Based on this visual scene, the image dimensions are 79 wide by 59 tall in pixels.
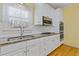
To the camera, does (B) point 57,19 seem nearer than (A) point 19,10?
No

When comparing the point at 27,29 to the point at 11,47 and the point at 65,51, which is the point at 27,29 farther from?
the point at 11,47

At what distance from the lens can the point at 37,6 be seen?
121 inches

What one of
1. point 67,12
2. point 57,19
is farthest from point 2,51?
point 57,19

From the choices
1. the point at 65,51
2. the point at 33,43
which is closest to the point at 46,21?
the point at 65,51

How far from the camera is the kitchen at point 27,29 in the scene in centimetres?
185

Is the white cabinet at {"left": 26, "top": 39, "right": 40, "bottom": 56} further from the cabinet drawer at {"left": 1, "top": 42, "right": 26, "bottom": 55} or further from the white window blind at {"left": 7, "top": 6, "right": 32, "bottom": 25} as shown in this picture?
the white window blind at {"left": 7, "top": 6, "right": 32, "bottom": 25}

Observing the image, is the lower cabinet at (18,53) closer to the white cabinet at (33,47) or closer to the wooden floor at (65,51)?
the white cabinet at (33,47)

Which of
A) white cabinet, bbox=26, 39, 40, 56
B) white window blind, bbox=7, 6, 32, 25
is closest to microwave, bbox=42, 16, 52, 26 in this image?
white window blind, bbox=7, 6, 32, 25

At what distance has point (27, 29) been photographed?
8.97 feet

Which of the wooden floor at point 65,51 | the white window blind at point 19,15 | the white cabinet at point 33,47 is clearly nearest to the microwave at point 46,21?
the white window blind at point 19,15

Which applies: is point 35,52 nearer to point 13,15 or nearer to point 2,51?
point 13,15

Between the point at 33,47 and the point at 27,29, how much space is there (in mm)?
579

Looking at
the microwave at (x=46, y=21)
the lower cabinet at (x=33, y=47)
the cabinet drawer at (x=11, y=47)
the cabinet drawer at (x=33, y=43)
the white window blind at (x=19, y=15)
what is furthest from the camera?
the microwave at (x=46, y=21)

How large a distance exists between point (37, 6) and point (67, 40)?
1080 millimetres
